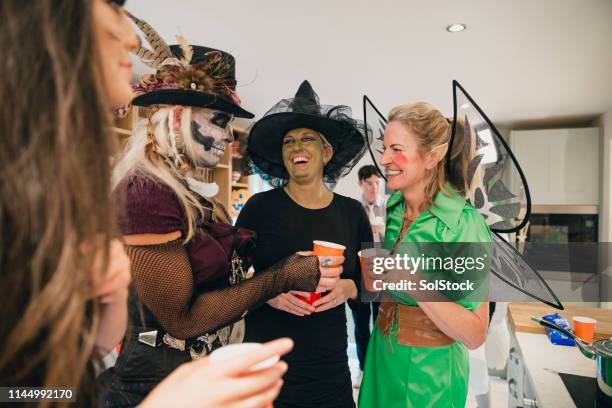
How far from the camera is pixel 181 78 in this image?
89cm

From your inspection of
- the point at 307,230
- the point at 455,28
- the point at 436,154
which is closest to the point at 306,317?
the point at 307,230

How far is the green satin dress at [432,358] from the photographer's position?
0.92 meters

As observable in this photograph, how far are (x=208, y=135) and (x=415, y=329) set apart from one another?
2.57ft

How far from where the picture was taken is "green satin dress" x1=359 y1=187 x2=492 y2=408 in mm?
917

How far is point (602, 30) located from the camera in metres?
2.17

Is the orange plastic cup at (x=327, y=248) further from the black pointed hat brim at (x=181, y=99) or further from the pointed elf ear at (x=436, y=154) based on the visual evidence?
the black pointed hat brim at (x=181, y=99)

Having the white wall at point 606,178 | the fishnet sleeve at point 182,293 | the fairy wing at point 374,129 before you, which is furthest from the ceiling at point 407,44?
the fishnet sleeve at point 182,293

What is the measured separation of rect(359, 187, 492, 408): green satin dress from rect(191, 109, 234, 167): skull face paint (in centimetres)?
59

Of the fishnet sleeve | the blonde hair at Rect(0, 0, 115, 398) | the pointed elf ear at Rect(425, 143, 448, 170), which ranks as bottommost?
the fishnet sleeve

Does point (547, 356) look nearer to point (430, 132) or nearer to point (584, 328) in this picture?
point (584, 328)

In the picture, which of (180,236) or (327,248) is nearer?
(180,236)

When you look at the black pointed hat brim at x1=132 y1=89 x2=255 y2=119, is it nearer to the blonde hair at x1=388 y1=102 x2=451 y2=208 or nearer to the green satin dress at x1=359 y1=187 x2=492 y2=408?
the blonde hair at x1=388 y1=102 x2=451 y2=208

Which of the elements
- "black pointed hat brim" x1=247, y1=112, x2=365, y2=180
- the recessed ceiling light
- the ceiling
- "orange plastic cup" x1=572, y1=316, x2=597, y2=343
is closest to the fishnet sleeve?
"black pointed hat brim" x1=247, y1=112, x2=365, y2=180

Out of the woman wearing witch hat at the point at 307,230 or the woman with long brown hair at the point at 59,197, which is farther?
the woman wearing witch hat at the point at 307,230
